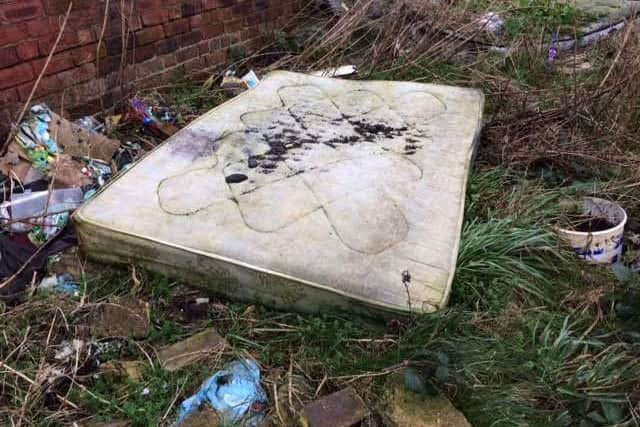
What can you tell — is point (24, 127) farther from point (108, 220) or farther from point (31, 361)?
point (31, 361)

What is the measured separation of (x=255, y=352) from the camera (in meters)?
1.90

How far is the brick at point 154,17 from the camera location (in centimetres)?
353

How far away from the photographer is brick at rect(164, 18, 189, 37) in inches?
146

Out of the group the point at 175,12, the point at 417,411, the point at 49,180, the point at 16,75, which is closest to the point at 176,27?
the point at 175,12

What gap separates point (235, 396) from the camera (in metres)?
1.73

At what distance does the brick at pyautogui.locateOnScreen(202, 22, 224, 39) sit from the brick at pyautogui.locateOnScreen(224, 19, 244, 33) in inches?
1.9

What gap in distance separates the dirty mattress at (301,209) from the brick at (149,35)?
97 centimetres

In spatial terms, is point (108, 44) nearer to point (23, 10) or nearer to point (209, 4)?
point (23, 10)

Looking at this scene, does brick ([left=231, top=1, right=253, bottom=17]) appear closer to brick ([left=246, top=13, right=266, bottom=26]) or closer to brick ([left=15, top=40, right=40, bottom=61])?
brick ([left=246, top=13, right=266, bottom=26])

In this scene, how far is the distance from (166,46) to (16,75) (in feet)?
3.69

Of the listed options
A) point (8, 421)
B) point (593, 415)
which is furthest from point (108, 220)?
point (593, 415)

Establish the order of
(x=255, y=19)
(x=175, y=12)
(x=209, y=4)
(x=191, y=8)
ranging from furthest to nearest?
(x=255, y=19)
(x=209, y=4)
(x=191, y=8)
(x=175, y=12)

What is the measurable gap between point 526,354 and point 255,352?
931 millimetres

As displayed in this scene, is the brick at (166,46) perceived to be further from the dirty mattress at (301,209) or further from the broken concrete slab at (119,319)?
the broken concrete slab at (119,319)
